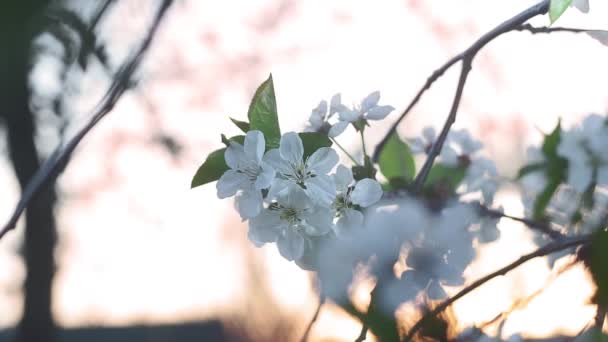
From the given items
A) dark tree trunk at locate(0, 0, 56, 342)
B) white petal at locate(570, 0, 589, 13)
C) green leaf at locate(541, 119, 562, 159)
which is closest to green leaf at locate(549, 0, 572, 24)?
white petal at locate(570, 0, 589, 13)

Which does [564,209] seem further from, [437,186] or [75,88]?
[75,88]

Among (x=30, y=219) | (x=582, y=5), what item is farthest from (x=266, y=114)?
(x=30, y=219)

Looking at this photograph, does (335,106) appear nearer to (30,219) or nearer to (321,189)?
(321,189)

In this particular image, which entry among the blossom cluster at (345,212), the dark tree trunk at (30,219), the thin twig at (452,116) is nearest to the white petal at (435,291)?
the blossom cluster at (345,212)

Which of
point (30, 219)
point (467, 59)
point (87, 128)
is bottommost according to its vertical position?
point (30, 219)

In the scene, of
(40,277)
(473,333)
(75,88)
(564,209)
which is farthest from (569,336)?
(40,277)

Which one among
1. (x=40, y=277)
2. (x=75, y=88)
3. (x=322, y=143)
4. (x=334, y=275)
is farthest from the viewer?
(x=40, y=277)

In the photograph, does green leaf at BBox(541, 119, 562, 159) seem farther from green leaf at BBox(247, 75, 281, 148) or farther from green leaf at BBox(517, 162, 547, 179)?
green leaf at BBox(247, 75, 281, 148)
